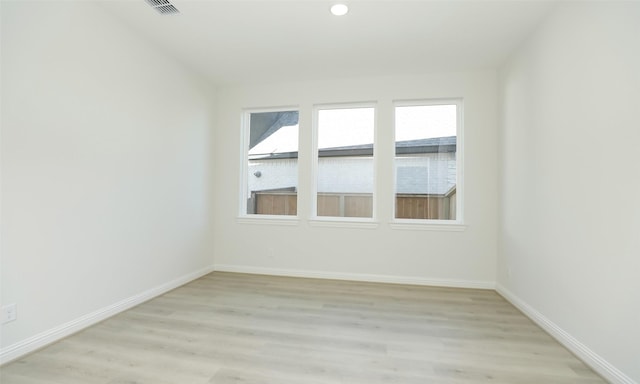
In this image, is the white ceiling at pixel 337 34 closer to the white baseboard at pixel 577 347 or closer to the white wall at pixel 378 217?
the white wall at pixel 378 217

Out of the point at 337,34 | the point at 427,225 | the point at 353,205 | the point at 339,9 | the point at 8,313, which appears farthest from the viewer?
the point at 353,205

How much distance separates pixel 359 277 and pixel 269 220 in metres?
1.46

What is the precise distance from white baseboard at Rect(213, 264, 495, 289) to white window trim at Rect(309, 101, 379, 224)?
2.15 ft

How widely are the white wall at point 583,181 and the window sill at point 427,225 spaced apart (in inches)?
27.8

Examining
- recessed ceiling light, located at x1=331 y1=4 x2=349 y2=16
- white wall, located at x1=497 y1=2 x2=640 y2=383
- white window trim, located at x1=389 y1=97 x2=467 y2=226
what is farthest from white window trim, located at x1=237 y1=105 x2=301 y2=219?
white wall, located at x1=497 y1=2 x2=640 y2=383

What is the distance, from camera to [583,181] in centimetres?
202

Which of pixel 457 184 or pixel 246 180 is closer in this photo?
pixel 457 184

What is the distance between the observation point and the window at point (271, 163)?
13.8 ft

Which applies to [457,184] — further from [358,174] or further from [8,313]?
[8,313]

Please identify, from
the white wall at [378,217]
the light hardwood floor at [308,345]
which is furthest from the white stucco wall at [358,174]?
the light hardwood floor at [308,345]

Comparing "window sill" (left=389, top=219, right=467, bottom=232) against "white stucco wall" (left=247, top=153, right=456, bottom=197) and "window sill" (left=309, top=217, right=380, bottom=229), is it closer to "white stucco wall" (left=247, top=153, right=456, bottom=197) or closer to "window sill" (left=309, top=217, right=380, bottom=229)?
"window sill" (left=309, top=217, right=380, bottom=229)

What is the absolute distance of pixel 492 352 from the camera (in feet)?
6.78

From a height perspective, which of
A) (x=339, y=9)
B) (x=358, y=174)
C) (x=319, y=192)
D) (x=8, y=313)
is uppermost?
(x=339, y=9)

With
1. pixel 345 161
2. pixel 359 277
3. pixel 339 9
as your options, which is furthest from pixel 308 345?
pixel 339 9
